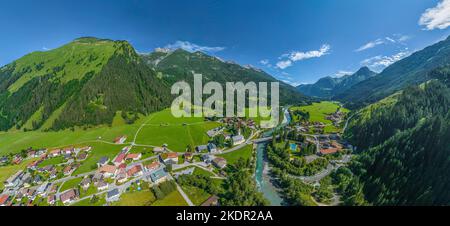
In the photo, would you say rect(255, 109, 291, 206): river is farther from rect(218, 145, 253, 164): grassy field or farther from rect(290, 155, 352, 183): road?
rect(290, 155, 352, 183): road

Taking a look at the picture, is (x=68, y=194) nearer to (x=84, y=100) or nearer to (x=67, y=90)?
(x=84, y=100)

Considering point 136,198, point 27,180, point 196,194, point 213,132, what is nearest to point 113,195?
point 136,198

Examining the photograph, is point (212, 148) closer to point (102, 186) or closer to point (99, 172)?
point (102, 186)

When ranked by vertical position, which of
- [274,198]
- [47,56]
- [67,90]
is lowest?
[274,198]
